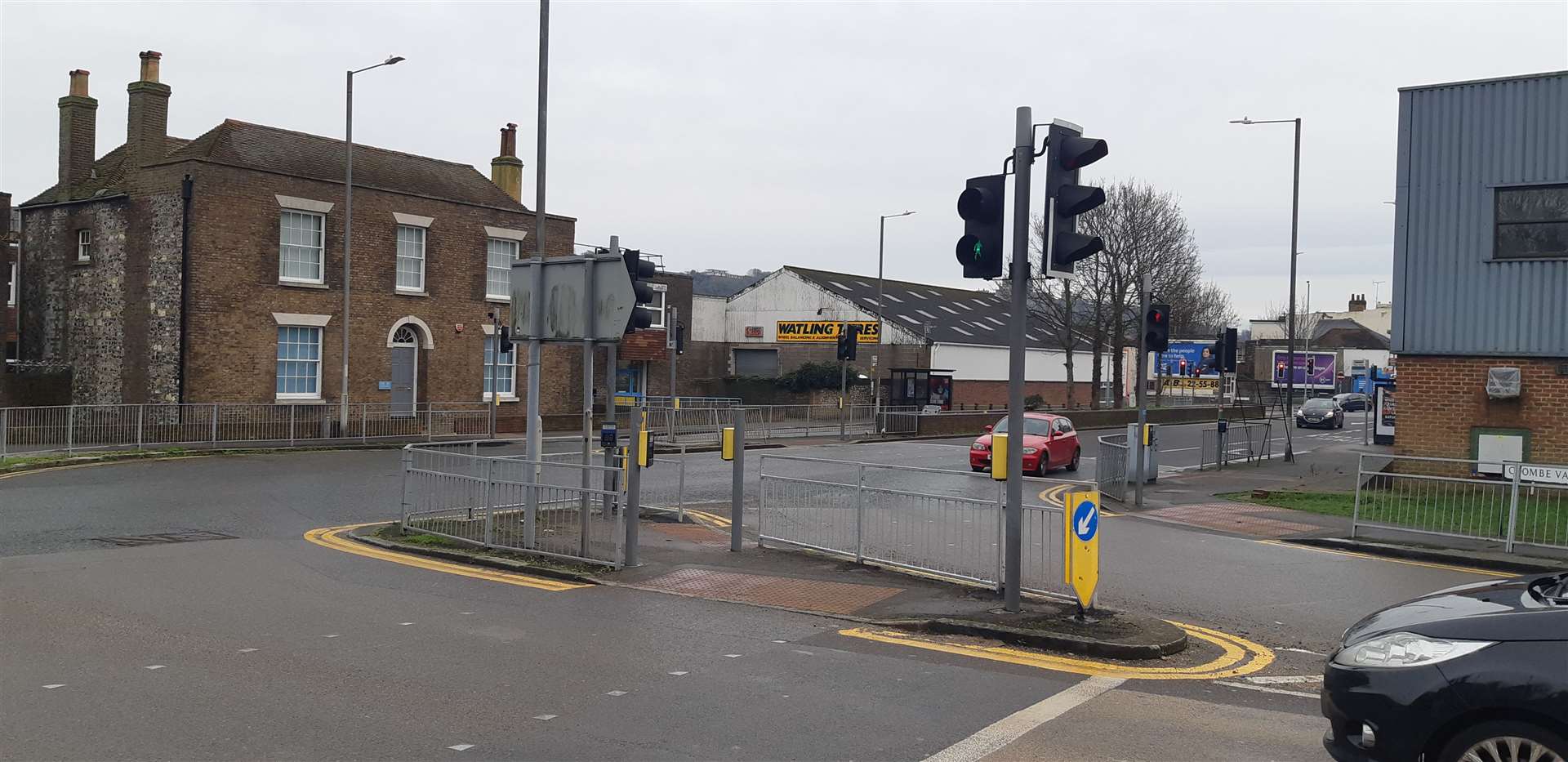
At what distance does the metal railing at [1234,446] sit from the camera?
2973 cm

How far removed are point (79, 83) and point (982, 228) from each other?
35390mm

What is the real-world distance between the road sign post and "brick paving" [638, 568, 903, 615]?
2.01m

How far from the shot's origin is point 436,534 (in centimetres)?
1417

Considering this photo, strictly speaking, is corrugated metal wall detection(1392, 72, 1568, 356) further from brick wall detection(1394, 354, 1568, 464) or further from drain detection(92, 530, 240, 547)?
drain detection(92, 530, 240, 547)

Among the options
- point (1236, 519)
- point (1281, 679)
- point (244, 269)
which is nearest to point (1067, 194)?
point (1281, 679)

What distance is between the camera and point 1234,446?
112ft

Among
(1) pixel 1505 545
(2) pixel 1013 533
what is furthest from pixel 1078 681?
(1) pixel 1505 545

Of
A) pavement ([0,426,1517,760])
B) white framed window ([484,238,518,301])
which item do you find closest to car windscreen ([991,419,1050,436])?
pavement ([0,426,1517,760])

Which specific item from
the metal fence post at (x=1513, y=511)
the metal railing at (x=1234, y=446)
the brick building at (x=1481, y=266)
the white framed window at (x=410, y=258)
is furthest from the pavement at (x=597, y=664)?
the white framed window at (x=410, y=258)

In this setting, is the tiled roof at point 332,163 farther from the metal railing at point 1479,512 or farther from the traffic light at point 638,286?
the metal railing at point 1479,512

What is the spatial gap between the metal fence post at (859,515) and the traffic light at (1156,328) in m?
9.15

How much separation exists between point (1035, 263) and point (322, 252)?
31516mm

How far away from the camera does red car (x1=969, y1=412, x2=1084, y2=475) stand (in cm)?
2703

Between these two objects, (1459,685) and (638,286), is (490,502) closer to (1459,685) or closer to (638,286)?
(638,286)
